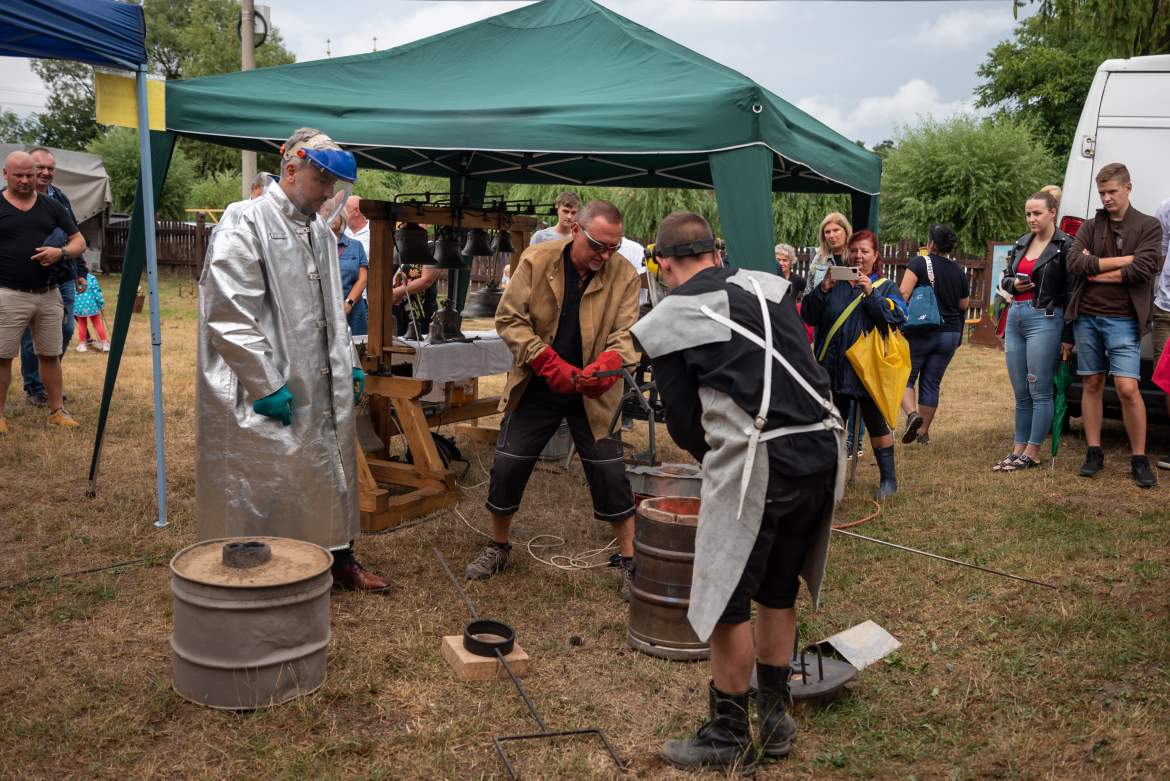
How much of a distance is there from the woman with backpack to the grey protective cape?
4.94m

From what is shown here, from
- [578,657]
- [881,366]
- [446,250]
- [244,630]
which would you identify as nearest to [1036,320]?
[881,366]

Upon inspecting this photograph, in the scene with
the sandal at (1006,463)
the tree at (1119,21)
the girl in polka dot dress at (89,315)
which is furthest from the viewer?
the girl in polka dot dress at (89,315)

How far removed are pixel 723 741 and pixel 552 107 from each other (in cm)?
338

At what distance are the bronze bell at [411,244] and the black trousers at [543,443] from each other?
166 centimetres

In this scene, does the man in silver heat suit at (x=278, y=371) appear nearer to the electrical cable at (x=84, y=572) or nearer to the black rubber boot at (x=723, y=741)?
the electrical cable at (x=84, y=572)

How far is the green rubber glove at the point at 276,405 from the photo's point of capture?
3932 mm

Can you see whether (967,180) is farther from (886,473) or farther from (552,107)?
(552,107)

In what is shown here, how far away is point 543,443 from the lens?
4.96 metres

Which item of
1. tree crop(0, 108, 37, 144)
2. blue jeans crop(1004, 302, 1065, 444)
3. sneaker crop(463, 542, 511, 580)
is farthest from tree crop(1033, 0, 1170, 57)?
tree crop(0, 108, 37, 144)

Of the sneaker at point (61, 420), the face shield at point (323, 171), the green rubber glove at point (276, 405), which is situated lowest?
the sneaker at point (61, 420)

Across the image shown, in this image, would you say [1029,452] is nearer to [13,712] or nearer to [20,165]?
[13,712]

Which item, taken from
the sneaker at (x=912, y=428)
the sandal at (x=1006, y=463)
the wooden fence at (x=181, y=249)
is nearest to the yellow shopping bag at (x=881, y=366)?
the sneaker at (x=912, y=428)

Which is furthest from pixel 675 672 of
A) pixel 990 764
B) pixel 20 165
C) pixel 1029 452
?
pixel 20 165

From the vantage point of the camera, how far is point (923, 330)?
25.9ft
